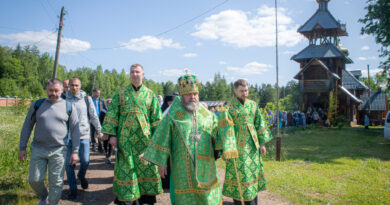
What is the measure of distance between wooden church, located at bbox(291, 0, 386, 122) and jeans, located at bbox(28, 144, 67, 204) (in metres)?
28.7

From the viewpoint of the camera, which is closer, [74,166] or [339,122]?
[74,166]

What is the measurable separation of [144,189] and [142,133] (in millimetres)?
887

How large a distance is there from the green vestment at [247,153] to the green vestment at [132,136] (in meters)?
1.21

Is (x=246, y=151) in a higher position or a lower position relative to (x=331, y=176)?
higher

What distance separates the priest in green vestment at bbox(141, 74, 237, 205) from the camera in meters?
3.41

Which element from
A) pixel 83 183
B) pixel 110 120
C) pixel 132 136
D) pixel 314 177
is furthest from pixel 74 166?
pixel 314 177

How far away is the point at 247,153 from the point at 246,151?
0.04 metres

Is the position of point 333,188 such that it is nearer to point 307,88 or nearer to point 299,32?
point 307,88

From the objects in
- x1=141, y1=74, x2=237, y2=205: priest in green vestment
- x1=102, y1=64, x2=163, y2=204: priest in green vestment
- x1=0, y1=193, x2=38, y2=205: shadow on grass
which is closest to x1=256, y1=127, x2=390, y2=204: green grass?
x1=141, y1=74, x2=237, y2=205: priest in green vestment

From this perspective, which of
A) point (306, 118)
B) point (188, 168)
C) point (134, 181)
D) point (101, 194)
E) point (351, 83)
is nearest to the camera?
point (188, 168)

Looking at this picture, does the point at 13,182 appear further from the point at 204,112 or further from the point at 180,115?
the point at 204,112

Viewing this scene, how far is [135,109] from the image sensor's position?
4.56 m

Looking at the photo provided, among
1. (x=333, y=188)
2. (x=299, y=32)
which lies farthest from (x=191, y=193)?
(x=299, y=32)

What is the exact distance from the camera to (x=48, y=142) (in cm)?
407
